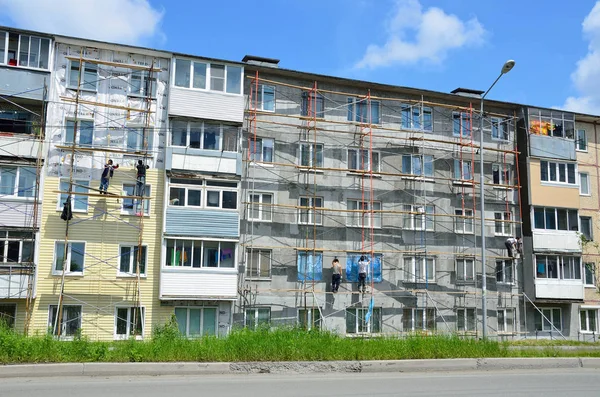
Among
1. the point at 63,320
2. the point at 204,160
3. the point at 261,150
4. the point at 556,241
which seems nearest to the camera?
the point at 63,320

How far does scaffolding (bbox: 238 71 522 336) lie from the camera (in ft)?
92.3

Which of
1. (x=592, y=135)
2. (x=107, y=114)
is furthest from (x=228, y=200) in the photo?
(x=592, y=135)

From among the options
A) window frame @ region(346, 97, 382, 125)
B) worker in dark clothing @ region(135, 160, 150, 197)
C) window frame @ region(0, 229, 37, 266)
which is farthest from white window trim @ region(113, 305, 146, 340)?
window frame @ region(346, 97, 382, 125)

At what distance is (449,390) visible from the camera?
1199cm

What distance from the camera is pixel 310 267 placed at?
2833 cm

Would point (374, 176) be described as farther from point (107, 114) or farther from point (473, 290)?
point (107, 114)

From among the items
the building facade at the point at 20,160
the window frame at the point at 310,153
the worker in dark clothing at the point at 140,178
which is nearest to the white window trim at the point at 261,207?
the window frame at the point at 310,153

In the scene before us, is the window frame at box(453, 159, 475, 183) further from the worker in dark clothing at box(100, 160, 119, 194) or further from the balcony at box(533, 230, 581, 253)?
the worker in dark clothing at box(100, 160, 119, 194)

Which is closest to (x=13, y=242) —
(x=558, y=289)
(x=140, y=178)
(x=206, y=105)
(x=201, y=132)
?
(x=140, y=178)

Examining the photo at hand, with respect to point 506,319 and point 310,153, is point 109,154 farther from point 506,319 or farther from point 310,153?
point 506,319

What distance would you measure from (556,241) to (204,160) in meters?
18.7

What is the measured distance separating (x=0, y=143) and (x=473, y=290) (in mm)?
22638

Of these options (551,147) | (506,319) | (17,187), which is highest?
(551,147)

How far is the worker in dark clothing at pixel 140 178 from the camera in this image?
26.0 m
